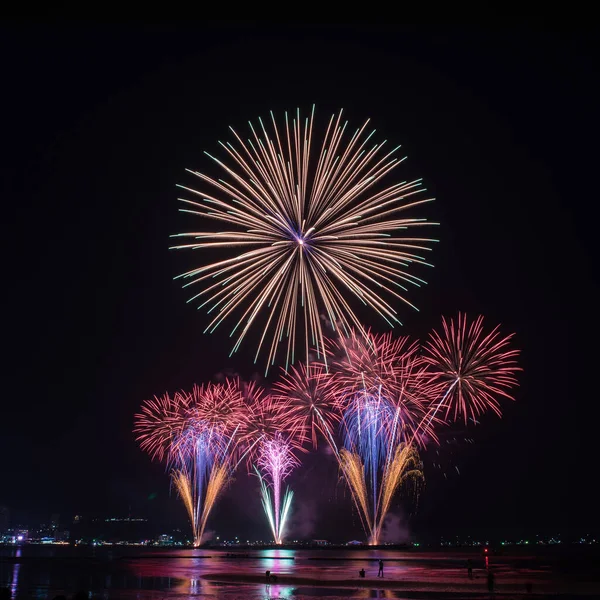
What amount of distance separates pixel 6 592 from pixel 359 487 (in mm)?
46175

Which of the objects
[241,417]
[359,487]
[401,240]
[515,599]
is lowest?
[515,599]

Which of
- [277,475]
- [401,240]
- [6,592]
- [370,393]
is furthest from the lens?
[277,475]

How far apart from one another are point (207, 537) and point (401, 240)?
442 ft

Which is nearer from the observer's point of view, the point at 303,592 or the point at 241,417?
the point at 303,592

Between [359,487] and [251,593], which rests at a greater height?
[359,487]

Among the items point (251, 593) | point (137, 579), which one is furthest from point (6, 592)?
point (137, 579)

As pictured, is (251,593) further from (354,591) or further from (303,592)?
(354,591)

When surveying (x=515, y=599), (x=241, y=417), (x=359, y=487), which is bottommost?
(x=515, y=599)

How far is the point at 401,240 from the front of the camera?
36656mm

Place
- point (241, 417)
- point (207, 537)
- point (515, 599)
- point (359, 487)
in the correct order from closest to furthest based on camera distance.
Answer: point (515, 599), point (241, 417), point (359, 487), point (207, 537)

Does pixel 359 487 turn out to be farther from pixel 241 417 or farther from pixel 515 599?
pixel 515 599

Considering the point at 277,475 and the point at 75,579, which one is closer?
the point at 75,579

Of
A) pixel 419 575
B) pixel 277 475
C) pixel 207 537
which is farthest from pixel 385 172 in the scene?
pixel 207 537

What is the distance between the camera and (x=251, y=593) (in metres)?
34.2
